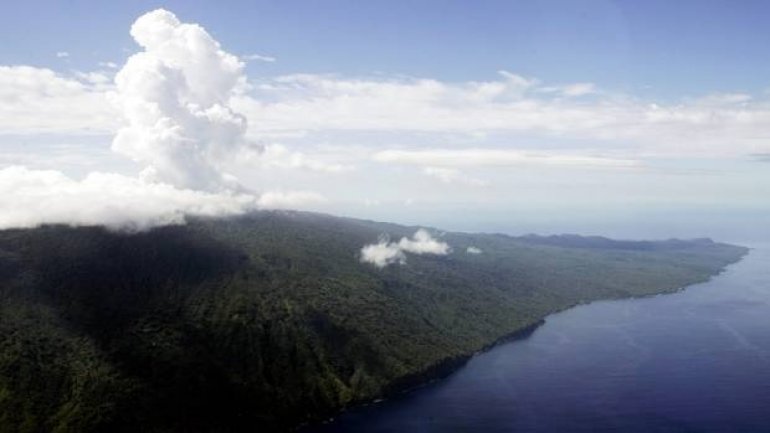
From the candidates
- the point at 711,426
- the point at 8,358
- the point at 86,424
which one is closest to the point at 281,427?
the point at 86,424

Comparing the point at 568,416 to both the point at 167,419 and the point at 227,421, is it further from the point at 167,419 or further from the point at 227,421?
the point at 167,419

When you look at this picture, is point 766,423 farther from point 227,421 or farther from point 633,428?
point 227,421

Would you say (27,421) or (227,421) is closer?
(27,421)

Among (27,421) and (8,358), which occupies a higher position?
(8,358)

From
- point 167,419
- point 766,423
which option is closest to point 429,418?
point 167,419

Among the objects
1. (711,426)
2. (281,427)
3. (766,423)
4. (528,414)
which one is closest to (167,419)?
(281,427)

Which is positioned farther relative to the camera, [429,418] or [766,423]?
[429,418]

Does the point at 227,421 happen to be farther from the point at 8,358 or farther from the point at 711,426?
the point at 711,426
